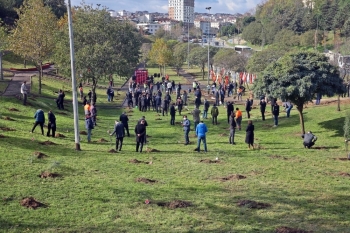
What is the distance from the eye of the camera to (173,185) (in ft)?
50.2

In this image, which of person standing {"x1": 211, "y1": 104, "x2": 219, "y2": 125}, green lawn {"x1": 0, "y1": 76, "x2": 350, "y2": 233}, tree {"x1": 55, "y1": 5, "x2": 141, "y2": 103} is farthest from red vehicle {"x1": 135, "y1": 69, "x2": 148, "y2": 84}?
green lawn {"x1": 0, "y1": 76, "x2": 350, "y2": 233}

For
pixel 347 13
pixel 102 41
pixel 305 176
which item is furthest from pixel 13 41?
pixel 347 13

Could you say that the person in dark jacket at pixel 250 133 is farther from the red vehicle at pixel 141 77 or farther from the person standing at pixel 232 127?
the red vehicle at pixel 141 77

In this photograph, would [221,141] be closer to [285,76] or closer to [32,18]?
[285,76]

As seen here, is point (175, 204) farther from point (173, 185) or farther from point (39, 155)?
point (39, 155)

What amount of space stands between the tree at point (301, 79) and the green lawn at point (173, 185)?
86.0 inches

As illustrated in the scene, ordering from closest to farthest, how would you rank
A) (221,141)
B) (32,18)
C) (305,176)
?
(305,176) → (221,141) → (32,18)

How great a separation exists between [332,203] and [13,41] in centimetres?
3366

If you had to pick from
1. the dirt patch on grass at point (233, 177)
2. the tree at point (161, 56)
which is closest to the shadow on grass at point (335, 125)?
the dirt patch on grass at point (233, 177)

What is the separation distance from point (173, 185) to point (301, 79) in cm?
1223

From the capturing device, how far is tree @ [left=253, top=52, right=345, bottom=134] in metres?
24.7

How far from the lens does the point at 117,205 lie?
12922mm

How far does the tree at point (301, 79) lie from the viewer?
24.7 meters

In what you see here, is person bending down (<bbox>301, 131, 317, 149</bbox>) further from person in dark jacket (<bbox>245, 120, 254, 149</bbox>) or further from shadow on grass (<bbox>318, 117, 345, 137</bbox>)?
shadow on grass (<bbox>318, 117, 345, 137</bbox>)
